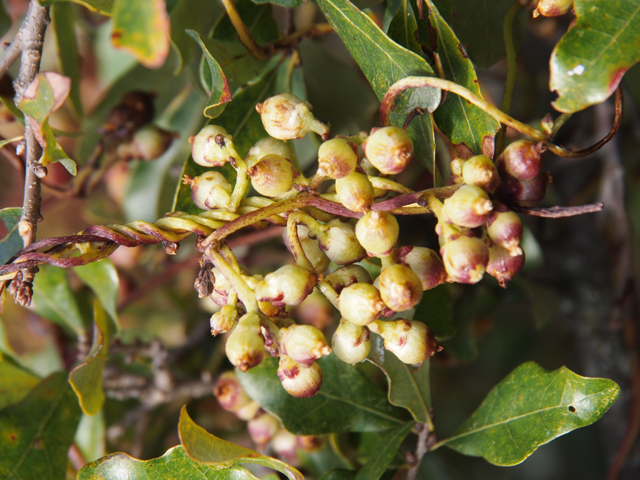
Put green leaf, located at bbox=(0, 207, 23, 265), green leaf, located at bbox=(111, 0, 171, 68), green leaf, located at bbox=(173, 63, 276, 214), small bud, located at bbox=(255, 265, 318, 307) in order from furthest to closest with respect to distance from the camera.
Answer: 1. green leaf, located at bbox=(173, 63, 276, 214)
2. green leaf, located at bbox=(0, 207, 23, 265)
3. small bud, located at bbox=(255, 265, 318, 307)
4. green leaf, located at bbox=(111, 0, 171, 68)

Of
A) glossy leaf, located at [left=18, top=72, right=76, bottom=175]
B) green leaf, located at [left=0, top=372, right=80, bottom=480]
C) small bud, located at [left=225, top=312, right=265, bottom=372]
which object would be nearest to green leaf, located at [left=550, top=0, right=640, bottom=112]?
small bud, located at [left=225, top=312, right=265, bottom=372]

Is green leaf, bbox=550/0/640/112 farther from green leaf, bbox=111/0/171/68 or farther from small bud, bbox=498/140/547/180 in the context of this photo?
green leaf, bbox=111/0/171/68

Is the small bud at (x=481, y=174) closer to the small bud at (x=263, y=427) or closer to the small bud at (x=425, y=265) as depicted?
the small bud at (x=425, y=265)

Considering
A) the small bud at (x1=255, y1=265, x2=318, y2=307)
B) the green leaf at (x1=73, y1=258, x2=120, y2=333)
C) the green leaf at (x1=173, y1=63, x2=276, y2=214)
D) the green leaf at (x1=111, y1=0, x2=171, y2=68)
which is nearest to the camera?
the green leaf at (x1=111, y1=0, x2=171, y2=68)

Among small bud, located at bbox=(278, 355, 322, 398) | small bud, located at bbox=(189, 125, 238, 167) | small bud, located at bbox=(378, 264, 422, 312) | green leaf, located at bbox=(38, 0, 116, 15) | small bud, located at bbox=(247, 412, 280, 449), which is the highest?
green leaf, located at bbox=(38, 0, 116, 15)

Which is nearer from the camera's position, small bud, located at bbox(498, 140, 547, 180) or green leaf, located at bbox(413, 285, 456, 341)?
small bud, located at bbox(498, 140, 547, 180)

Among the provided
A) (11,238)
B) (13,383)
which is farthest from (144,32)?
(13,383)

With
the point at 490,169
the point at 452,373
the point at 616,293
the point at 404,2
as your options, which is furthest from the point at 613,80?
the point at 452,373
